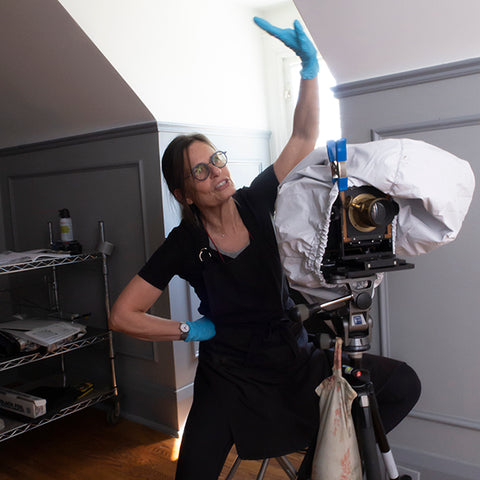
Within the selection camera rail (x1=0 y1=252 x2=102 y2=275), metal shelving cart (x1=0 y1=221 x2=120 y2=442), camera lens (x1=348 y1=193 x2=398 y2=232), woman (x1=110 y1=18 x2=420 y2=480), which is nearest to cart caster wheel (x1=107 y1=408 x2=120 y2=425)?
metal shelving cart (x1=0 y1=221 x2=120 y2=442)

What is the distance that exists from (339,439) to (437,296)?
2.44ft

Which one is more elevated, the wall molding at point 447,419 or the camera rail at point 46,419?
the wall molding at point 447,419

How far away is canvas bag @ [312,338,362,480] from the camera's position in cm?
106

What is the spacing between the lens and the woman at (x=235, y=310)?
1.30m

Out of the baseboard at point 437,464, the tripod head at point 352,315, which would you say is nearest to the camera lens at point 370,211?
the tripod head at point 352,315

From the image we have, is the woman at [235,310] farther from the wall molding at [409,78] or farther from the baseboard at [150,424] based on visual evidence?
the baseboard at [150,424]

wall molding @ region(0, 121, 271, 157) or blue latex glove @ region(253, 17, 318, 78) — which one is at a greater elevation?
blue latex glove @ region(253, 17, 318, 78)

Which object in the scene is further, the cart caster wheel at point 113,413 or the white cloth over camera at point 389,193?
the cart caster wheel at point 113,413

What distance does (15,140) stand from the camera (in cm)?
266

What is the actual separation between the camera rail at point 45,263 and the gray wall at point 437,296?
129 centimetres

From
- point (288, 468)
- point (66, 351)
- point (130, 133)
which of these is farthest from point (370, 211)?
point (66, 351)

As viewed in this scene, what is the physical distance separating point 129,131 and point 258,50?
3.12 feet

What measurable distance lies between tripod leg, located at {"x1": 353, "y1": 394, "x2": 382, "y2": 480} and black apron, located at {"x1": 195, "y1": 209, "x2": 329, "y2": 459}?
0.24 metres

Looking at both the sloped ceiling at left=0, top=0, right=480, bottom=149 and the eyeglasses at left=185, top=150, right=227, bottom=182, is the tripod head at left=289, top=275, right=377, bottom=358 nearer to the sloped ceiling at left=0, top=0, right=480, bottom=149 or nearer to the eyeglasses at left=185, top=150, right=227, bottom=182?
the eyeglasses at left=185, top=150, right=227, bottom=182
